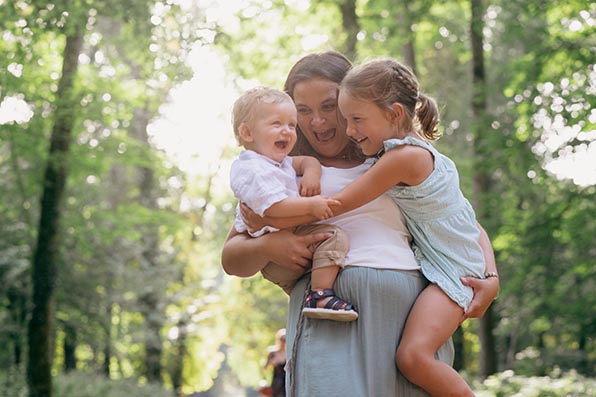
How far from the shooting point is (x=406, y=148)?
310 centimetres

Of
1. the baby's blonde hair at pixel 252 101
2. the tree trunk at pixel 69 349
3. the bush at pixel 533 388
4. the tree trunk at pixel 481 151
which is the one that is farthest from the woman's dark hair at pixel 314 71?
the tree trunk at pixel 69 349

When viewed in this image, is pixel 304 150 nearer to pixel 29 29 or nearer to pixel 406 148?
pixel 406 148

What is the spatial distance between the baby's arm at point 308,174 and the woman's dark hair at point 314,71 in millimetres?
204

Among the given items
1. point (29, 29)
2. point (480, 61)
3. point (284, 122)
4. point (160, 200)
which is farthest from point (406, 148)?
point (160, 200)

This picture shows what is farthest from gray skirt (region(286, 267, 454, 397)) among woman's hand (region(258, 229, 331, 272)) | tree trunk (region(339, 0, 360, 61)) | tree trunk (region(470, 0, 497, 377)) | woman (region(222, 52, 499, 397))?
tree trunk (region(470, 0, 497, 377))

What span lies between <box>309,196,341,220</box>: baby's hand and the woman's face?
0.45 meters

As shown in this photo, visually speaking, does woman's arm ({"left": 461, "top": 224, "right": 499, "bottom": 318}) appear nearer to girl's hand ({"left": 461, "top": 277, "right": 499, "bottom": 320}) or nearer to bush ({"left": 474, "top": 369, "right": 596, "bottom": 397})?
girl's hand ({"left": 461, "top": 277, "right": 499, "bottom": 320})

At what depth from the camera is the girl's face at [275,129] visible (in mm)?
3279

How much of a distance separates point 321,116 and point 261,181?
1.37 feet

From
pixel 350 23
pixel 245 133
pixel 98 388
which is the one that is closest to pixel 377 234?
pixel 245 133

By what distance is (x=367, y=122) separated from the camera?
10.3ft

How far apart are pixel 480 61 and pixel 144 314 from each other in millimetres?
12095

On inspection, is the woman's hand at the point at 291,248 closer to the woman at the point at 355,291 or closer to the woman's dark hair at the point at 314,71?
the woman at the point at 355,291

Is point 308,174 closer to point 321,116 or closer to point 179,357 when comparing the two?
point 321,116
